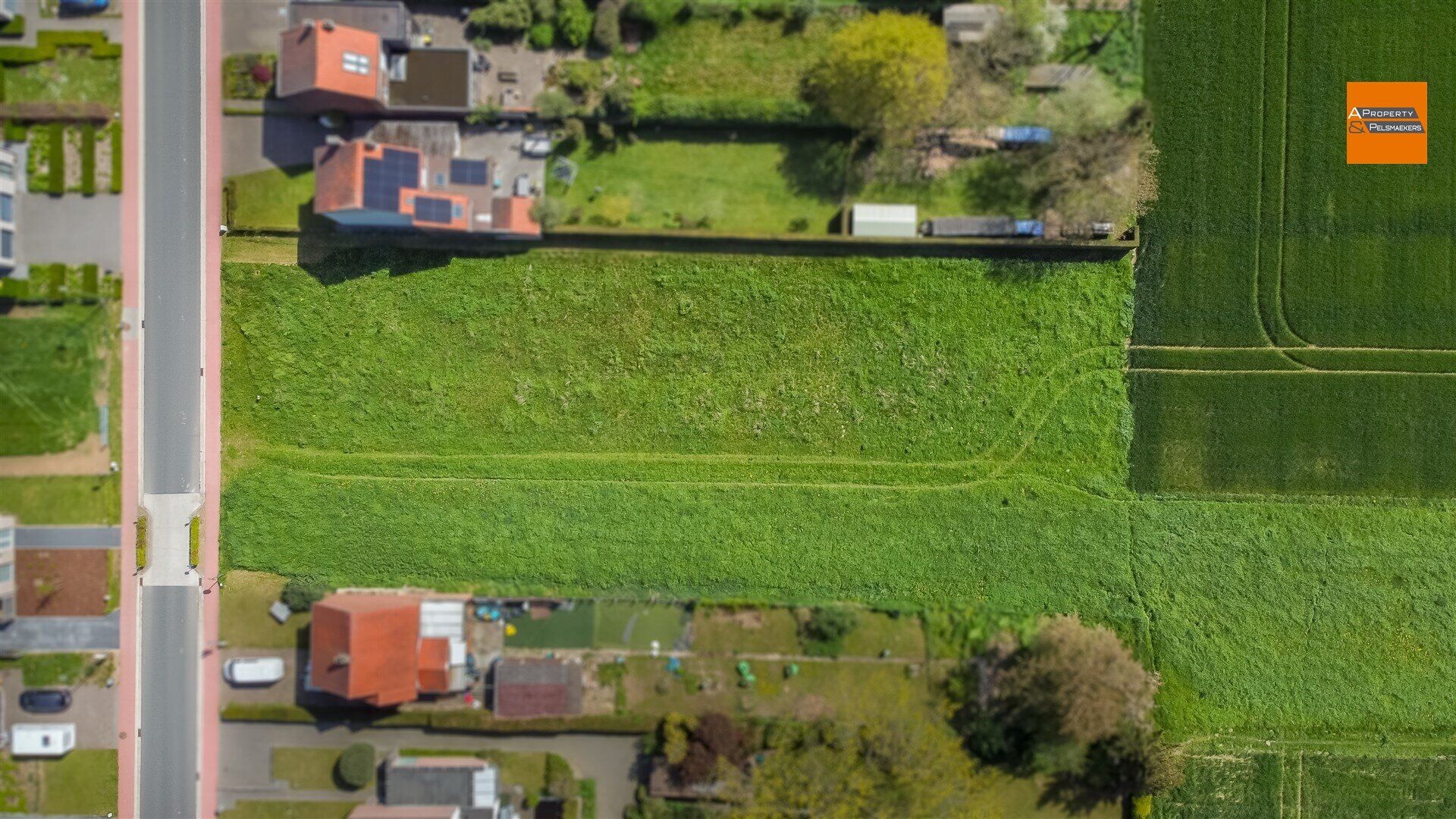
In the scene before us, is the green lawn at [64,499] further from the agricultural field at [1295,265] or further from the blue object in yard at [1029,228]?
the agricultural field at [1295,265]

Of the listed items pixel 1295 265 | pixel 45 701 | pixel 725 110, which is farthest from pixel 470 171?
pixel 1295 265

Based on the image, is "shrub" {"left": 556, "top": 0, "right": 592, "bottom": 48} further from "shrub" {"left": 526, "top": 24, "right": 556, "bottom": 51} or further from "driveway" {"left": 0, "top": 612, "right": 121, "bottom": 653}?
"driveway" {"left": 0, "top": 612, "right": 121, "bottom": 653}

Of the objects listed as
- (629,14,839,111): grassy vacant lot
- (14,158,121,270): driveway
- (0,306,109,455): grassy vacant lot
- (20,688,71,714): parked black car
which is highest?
(629,14,839,111): grassy vacant lot

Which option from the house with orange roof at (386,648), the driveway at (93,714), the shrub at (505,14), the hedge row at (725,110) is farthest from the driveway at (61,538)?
the hedge row at (725,110)

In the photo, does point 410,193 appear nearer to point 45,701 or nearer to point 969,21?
point 969,21

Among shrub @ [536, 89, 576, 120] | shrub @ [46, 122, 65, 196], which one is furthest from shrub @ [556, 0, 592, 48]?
shrub @ [46, 122, 65, 196]

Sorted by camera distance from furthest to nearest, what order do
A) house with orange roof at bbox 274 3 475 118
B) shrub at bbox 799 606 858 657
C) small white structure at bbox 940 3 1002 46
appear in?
1. shrub at bbox 799 606 858 657
2. small white structure at bbox 940 3 1002 46
3. house with orange roof at bbox 274 3 475 118

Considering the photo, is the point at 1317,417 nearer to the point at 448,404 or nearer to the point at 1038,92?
the point at 1038,92

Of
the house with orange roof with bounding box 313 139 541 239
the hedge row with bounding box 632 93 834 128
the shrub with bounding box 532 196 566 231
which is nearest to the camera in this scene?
the house with orange roof with bounding box 313 139 541 239
